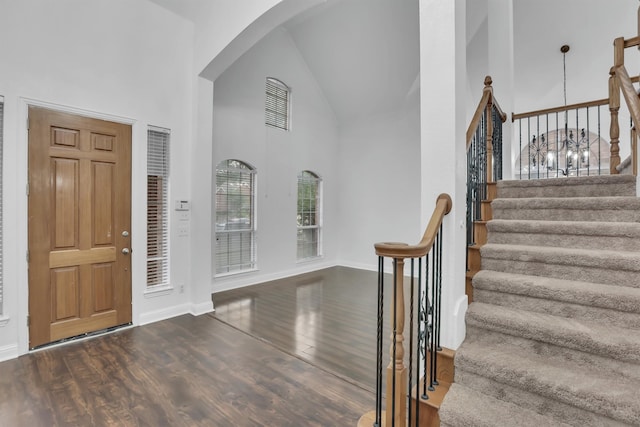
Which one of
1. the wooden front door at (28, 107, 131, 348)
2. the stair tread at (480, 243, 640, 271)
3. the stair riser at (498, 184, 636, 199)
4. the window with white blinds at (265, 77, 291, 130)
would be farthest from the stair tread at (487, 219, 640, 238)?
the window with white blinds at (265, 77, 291, 130)

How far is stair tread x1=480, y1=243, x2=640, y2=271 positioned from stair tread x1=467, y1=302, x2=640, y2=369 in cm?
41

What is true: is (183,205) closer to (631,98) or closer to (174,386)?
(174,386)

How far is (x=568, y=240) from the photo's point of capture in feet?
7.82

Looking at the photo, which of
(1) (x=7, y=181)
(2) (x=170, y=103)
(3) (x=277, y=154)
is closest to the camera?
(1) (x=7, y=181)

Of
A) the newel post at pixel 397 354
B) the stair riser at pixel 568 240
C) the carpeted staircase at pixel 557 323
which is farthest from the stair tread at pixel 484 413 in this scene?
the stair riser at pixel 568 240

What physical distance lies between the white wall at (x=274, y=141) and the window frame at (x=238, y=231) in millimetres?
94

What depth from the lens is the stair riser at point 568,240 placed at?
218 centimetres

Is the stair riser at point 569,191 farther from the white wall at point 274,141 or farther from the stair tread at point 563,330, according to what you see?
the white wall at point 274,141

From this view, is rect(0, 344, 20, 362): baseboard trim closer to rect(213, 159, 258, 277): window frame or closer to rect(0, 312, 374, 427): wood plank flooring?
rect(0, 312, 374, 427): wood plank flooring

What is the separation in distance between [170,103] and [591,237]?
450 cm

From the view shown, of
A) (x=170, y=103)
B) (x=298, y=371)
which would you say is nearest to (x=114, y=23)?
(x=170, y=103)

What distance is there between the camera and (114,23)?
357cm

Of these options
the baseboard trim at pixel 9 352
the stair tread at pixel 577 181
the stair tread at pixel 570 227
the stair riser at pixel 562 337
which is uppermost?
the stair tread at pixel 577 181

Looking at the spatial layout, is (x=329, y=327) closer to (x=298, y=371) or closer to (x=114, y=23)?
(x=298, y=371)
